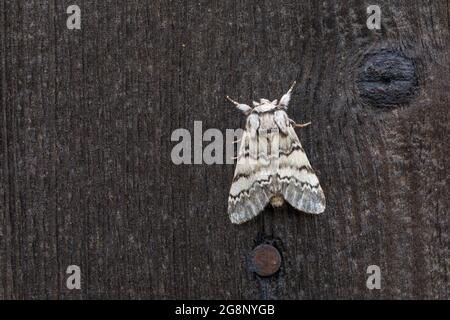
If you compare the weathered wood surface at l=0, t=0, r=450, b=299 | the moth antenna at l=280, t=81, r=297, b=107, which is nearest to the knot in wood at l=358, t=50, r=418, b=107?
the weathered wood surface at l=0, t=0, r=450, b=299

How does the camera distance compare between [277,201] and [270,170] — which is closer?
[277,201]

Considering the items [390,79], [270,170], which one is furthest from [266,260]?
[390,79]

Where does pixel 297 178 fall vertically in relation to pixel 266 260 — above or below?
above

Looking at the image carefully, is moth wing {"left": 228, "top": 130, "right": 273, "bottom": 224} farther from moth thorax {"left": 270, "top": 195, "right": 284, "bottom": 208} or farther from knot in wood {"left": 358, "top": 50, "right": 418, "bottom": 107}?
knot in wood {"left": 358, "top": 50, "right": 418, "bottom": 107}

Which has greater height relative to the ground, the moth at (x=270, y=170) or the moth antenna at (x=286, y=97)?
the moth antenna at (x=286, y=97)

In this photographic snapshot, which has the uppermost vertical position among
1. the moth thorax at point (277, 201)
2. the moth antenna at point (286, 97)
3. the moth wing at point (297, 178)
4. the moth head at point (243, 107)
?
the moth antenna at point (286, 97)

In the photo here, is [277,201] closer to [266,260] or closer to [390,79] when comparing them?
[266,260]

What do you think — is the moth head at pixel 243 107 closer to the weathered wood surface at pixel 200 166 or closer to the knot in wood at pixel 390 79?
the weathered wood surface at pixel 200 166

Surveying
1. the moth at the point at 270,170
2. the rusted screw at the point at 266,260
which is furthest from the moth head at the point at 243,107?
the rusted screw at the point at 266,260
